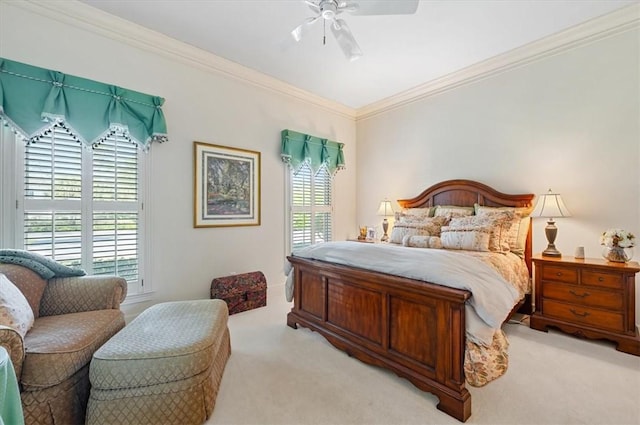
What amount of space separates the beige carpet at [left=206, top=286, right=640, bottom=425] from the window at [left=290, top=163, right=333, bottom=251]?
81.5 inches

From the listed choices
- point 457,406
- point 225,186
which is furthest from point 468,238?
point 225,186

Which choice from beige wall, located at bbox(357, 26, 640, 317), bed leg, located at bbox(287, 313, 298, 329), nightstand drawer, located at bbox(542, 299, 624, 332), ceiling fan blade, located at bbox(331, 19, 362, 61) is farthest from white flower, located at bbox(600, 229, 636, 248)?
Result: bed leg, located at bbox(287, 313, 298, 329)

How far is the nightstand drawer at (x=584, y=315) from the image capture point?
2.40 metres

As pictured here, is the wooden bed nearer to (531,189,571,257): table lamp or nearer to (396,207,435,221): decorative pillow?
(396,207,435,221): decorative pillow

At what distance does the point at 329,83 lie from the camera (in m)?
4.09

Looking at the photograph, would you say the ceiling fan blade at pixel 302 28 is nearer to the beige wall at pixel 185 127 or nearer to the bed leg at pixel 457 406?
the beige wall at pixel 185 127

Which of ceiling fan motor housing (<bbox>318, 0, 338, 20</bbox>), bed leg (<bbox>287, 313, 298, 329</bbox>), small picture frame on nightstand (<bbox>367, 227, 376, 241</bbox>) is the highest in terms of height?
ceiling fan motor housing (<bbox>318, 0, 338, 20</bbox>)

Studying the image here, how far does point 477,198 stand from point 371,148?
2057 millimetres

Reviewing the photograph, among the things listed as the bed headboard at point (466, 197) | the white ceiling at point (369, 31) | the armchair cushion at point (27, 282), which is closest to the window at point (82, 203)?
the armchair cushion at point (27, 282)

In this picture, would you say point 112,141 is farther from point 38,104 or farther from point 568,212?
point 568,212

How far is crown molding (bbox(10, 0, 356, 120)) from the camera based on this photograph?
8.21 feet

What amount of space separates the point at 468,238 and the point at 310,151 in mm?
2552

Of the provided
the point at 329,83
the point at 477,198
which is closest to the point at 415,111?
the point at 329,83

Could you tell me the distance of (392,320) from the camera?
203 cm
